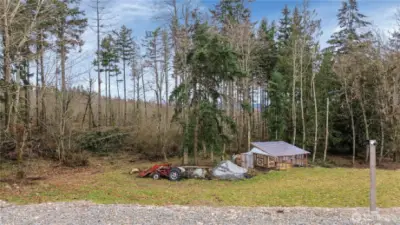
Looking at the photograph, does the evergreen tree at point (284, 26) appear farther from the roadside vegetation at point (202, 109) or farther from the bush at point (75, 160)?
the bush at point (75, 160)

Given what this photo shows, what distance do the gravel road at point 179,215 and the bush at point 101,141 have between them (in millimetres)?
12691

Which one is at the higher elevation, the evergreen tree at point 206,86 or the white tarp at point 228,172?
the evergreen tree at point 206,86

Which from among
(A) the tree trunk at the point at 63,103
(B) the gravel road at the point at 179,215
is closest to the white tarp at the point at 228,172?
(B) the gravel road at the point at 179,215

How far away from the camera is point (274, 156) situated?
14.9m

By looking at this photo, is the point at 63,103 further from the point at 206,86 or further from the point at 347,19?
the point at 347,19

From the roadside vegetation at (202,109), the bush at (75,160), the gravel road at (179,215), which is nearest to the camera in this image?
the gravel road at (179,215)

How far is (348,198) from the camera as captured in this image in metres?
7.39

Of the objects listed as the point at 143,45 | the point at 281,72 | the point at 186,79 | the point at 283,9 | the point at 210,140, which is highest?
the point at 283,9

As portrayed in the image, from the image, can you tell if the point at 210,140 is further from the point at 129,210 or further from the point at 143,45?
the point at 143,45

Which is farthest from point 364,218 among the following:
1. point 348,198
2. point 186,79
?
point 186,79

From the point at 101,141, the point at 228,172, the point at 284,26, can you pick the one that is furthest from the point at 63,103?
the point at 284,26

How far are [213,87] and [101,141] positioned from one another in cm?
875

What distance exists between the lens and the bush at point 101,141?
18.4 m

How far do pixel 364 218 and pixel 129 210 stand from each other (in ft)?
14.5
